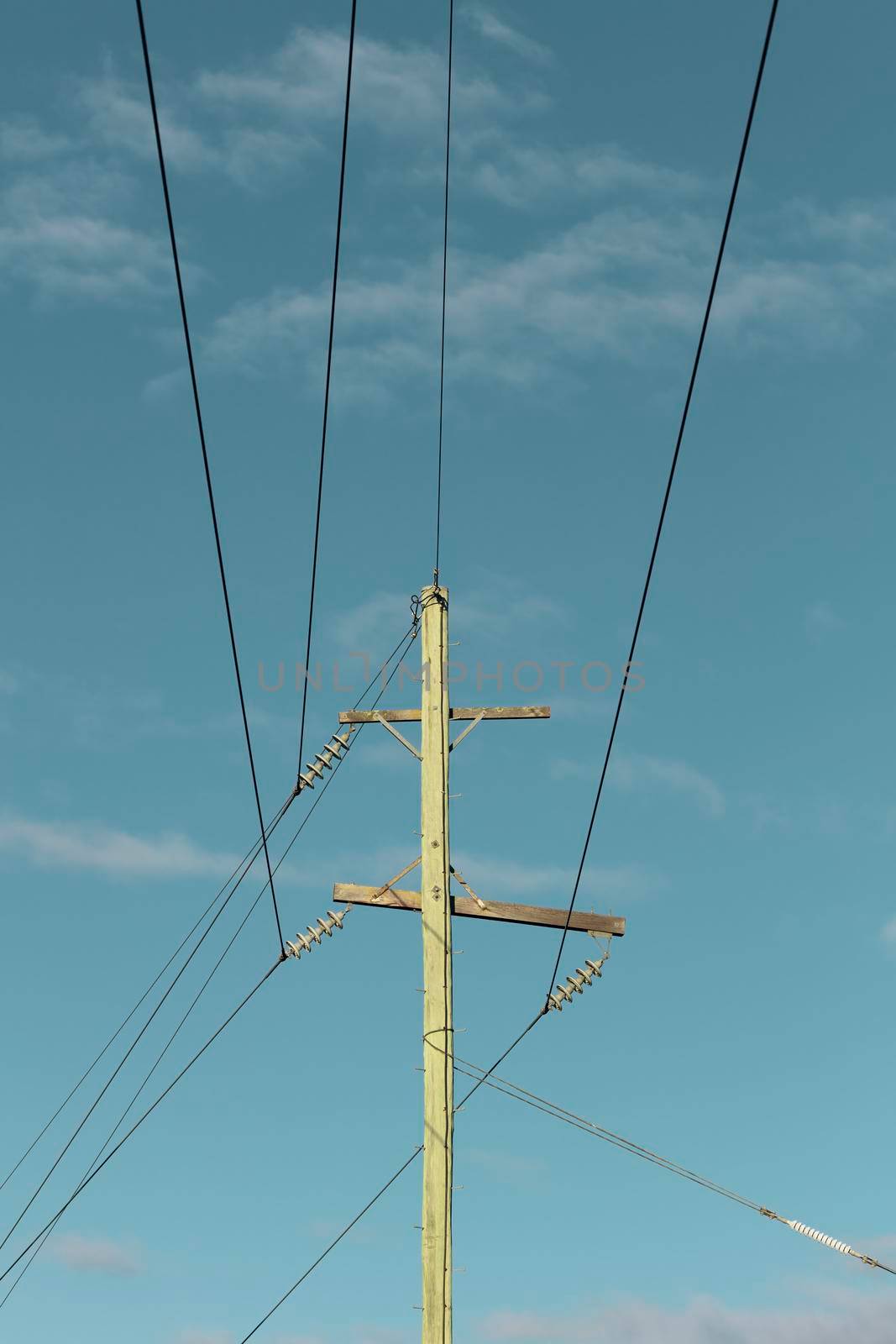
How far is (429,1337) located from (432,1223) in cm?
79

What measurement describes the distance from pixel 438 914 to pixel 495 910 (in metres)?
0.61

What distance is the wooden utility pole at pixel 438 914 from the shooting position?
1121 centimetres

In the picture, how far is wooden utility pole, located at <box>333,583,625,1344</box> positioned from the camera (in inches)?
441

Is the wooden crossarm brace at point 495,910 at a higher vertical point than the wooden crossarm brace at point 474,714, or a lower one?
lower

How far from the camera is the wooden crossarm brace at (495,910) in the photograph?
1272cm

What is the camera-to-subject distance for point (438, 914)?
1245 centimetres

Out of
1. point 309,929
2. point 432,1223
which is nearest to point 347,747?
point 309,929

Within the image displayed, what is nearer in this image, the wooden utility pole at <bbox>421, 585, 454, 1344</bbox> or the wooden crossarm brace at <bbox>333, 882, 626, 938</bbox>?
the wooden utility pole at <bbox>421, 585, 454, 1344</bbox>

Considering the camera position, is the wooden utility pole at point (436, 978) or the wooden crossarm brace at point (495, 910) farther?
the wooden crossarm brace at point (495, 910)

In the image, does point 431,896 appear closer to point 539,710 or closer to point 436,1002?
point 436,1002

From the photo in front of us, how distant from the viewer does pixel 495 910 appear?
12812 millimetres

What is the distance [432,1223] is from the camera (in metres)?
11.2

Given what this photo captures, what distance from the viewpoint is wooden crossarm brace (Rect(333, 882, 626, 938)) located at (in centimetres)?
1272

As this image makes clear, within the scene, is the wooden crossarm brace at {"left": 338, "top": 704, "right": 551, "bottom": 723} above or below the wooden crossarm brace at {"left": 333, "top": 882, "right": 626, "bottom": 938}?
above
